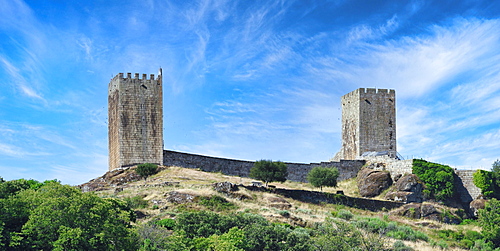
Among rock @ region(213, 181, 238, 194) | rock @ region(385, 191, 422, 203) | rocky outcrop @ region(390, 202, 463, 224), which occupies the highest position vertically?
rock @ region(213, 181, 238, 194)

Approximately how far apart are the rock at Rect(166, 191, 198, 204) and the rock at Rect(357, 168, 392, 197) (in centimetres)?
1867

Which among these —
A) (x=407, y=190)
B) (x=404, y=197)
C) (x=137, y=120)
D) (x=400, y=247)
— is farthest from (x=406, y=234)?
(x=137, y=120)

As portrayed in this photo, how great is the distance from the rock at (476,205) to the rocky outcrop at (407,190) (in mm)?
4187

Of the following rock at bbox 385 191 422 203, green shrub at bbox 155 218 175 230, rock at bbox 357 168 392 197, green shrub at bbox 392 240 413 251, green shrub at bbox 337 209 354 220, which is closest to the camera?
green shrub at bbox 155 218 175 230

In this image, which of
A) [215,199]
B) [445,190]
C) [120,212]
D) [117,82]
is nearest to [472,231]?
[445,190]

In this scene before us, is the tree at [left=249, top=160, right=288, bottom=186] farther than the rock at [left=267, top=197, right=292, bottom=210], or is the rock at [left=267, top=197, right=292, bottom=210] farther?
the tree at [left=249, top=160, right=288, bottom=186]

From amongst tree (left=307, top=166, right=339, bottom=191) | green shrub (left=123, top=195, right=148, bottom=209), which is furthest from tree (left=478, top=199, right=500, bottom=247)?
green shrub (left=123, top=195, right=148, bottom=209)

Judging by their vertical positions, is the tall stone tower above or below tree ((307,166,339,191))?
above

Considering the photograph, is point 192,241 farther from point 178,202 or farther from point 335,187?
point 335,187

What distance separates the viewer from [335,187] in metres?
49.0

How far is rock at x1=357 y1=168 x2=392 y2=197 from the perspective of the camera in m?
47.6

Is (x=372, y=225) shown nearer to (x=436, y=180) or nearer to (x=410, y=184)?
(x=410, y=184)

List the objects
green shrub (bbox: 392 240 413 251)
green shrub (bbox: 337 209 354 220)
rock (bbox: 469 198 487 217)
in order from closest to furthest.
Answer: green shrub (bbox: 392 240 413 251)
green shrub (bbox: 337 209 354 220)
rock (bbox: 469 198 487 217)

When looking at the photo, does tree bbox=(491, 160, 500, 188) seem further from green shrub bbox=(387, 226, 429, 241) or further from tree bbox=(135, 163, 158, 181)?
tree bbox=(135, 163, 158, 181)
